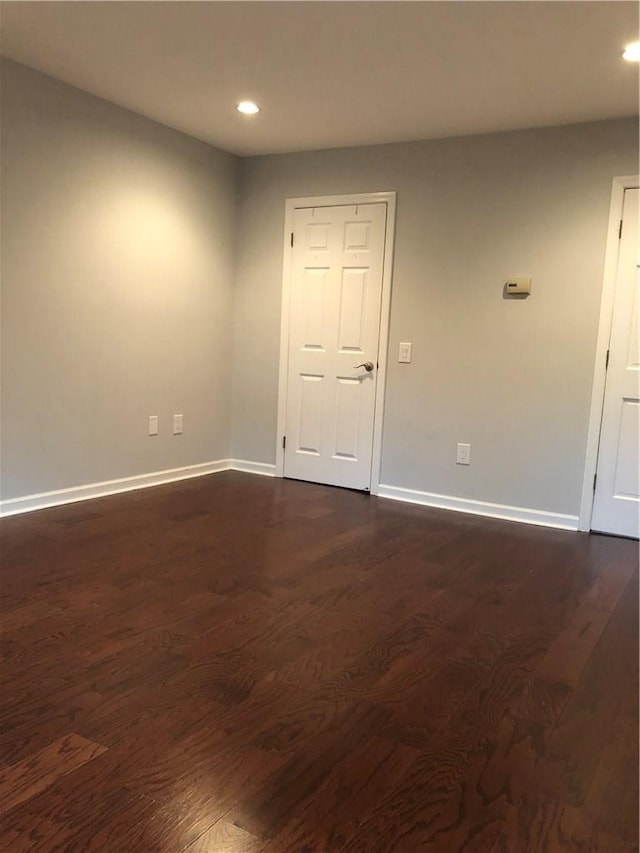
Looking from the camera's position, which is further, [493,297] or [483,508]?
[483,508]

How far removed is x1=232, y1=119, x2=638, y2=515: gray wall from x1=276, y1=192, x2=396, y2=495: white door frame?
0.18 ft

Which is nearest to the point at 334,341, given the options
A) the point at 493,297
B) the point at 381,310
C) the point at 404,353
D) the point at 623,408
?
the point at 381,310

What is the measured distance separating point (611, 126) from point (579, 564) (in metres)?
2.40

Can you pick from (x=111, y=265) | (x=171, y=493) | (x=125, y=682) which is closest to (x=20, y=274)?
(x=111, y=265)

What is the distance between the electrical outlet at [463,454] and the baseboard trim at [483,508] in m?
0.24

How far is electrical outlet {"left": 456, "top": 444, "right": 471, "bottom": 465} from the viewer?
416 cm

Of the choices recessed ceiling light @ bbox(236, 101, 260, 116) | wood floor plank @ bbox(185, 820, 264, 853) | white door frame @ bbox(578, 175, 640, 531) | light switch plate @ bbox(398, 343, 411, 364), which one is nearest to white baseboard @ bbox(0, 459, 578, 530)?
white door frame @ bbox(578, 175, 640, 531)

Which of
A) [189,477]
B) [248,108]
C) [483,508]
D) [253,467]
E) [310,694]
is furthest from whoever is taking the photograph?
[253,467]

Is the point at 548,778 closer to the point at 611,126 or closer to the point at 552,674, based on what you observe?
the point at 552,674

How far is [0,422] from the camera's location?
11.1 ft

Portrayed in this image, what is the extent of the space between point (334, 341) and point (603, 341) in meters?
1.73

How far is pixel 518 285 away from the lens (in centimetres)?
390

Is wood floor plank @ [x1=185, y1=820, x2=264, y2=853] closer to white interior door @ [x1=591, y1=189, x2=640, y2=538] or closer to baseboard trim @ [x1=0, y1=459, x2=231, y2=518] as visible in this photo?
baseboard trim @ [x1=0, y1=459, x2=231, y2=518]

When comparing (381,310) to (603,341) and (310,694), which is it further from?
(310,694)
